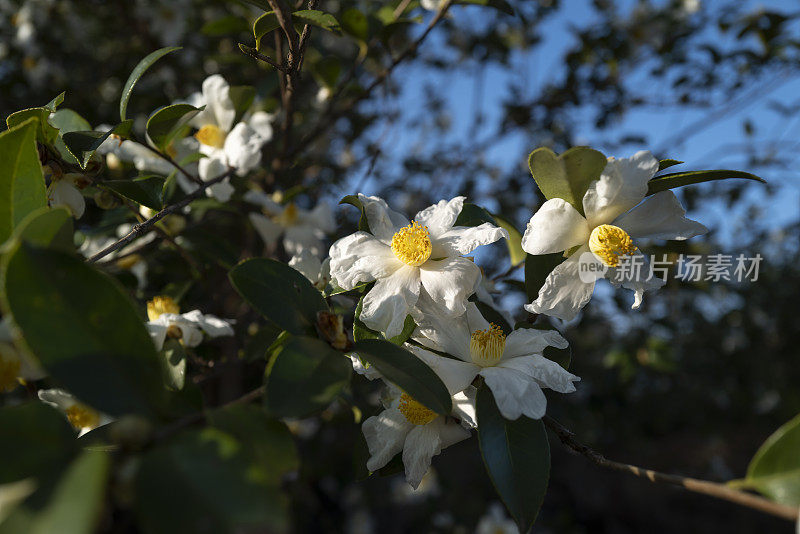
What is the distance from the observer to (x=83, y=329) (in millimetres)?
406

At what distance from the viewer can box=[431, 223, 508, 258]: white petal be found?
662 millimetres

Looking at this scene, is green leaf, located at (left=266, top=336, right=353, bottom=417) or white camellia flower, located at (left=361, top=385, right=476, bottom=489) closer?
green leaf, located at (left=266, top=336, right=353, bottom=417)

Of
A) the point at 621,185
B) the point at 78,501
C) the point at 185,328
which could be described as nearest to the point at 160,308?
the point at 185,328

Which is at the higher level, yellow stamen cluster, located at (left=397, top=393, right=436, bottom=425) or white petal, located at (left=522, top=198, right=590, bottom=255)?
white petal, located at (left=522, top=198, right=590, bottom=255)

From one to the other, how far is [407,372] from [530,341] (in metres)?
0.21

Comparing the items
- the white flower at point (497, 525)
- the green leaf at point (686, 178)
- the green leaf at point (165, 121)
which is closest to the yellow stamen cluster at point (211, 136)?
the green leaf at point (165, 121)

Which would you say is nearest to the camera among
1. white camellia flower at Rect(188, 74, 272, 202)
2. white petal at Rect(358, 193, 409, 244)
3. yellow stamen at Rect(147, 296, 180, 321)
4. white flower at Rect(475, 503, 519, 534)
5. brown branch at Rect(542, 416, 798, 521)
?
brown branch at Rect(542, 416, 798, 521)

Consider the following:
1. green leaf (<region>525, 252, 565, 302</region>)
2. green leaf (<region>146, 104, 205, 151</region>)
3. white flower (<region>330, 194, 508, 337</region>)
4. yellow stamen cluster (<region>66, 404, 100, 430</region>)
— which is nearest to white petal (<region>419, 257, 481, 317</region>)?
white flower (<region>330, 194, 508, 337</region>)

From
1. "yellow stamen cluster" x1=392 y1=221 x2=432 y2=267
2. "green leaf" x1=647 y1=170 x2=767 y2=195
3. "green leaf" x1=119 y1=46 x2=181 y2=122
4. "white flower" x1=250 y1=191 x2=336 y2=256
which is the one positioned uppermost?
"green leaf" x1=119 y1=46 x2=181 y2=122

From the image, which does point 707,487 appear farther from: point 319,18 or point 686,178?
Answer: point 319,18

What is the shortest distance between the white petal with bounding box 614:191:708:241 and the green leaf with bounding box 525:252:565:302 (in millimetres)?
92

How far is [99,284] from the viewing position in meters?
0.41

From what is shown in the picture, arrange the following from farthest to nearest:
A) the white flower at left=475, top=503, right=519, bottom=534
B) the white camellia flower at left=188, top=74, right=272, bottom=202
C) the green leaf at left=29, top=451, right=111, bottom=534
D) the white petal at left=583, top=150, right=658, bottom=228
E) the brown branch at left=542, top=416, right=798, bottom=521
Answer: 1. the white flower at left=475, top=503, right=519, bottom=534
2. the white camellia flower at left=188, top=74, right=272, bottom=202
3. the white petal at left=583, top=150, right=658, bottom=228
4. the brown branch at left=542, top=416, right=798, bottom=521
5. the green leaf at left=29, top=451, right=111, bottom=534

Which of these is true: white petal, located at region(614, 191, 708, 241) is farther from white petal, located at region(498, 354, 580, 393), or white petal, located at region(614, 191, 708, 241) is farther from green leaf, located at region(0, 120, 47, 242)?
green leaf, located at region(0, 120, 47, 242)
